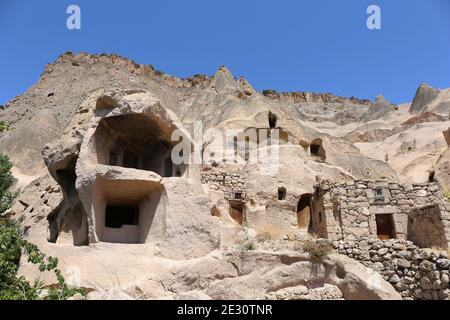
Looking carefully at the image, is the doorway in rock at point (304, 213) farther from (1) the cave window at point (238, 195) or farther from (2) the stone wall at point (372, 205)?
(1) the cave window at point (238, 195)

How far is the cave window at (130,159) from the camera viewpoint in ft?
52.6

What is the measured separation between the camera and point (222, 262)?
37.4 feet

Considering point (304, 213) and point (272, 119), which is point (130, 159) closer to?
point (304, 213)

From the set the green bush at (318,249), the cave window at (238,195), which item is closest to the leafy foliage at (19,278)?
the green bush at (318,249)

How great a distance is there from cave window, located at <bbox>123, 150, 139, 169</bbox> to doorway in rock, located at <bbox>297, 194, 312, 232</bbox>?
6.94 meters

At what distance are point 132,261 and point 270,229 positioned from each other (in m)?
5.53

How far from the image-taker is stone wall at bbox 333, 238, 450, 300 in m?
9.16

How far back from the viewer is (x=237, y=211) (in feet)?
52.5

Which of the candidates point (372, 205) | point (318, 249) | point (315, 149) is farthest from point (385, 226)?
point (315, 149)

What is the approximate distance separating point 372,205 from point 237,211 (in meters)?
5.25

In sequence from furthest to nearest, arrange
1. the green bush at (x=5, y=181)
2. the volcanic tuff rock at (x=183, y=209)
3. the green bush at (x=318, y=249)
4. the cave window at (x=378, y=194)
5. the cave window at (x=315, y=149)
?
the cave window at (x=315, y=149) < the green bush at (x=5, y=181) < the cave window at (x=378, y=194) < the green bush at (x=318, y=249) < the volcanic tuff rock at (x=183, y=209)

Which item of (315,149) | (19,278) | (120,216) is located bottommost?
(19,278)

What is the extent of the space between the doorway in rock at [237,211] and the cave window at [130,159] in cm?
429
